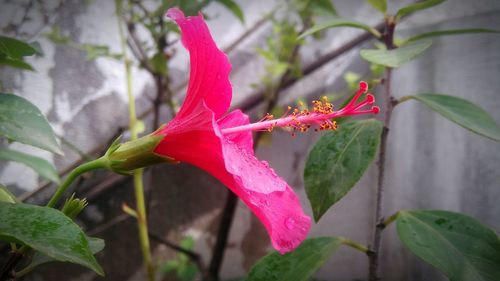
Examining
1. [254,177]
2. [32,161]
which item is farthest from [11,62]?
[254,177]

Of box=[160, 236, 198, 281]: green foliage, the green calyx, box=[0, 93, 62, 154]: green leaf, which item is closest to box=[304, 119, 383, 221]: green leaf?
the green calyx

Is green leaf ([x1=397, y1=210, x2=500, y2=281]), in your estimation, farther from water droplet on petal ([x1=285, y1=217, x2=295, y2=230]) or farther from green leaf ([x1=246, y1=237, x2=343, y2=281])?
water droplet on petal ([x1=285, y1=217, x2=295, y2=230])

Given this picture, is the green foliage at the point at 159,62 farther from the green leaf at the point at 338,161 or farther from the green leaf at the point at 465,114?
the green leaf at the point at 465,114

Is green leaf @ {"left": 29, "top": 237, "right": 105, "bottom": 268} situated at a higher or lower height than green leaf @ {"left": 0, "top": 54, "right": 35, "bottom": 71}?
lower

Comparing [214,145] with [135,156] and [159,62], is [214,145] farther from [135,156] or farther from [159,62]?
[159,62]

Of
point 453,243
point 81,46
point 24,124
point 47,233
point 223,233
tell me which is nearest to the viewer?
point 47,233

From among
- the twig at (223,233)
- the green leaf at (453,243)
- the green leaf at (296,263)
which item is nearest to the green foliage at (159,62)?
the twig at (223,233)
